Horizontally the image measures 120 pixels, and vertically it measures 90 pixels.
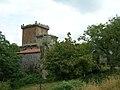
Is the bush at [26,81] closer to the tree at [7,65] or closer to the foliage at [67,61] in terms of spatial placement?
the tree at [7,65]

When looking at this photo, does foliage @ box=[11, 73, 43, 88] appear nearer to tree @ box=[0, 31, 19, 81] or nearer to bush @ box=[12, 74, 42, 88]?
bush @ box=[12, 74, 42, 88]

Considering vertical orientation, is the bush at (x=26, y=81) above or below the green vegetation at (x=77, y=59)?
below

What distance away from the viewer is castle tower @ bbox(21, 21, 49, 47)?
59281 mm

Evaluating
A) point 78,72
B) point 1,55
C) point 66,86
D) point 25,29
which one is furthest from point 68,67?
point 25,29

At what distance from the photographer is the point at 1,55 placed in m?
36.1

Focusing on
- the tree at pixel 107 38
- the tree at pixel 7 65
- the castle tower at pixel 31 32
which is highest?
the castle tower at pixel 31 32

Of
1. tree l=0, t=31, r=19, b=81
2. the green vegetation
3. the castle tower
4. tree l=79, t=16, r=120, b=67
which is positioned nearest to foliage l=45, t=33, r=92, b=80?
the green vegetation

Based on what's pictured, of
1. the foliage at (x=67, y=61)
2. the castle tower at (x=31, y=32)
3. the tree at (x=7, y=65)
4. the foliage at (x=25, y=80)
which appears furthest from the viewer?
the castle tower at (x=31, y=32)

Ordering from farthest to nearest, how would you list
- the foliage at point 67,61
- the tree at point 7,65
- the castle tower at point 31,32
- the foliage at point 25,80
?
the castle tower at point 31,32, the tree at point 7,65, the foliage at point 25,80, the foliage at point 67,61

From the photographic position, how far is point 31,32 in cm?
6009

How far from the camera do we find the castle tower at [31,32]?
59281mm

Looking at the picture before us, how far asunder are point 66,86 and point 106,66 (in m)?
23.9

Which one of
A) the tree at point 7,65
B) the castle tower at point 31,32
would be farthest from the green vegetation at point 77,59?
the castle tower at point 31,32

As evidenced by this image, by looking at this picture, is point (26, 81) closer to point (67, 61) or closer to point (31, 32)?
point (67, 61)
